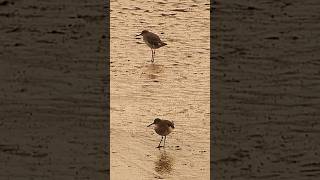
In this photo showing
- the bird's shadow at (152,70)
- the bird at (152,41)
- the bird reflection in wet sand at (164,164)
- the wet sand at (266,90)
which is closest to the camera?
the bird reflection in wet sand at (164,164)

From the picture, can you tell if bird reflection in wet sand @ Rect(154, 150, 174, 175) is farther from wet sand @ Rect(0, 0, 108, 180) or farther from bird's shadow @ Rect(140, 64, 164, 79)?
bird's shadow @ Rect(140, 64, 164, 79)

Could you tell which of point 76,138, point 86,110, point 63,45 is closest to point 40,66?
point 63,45

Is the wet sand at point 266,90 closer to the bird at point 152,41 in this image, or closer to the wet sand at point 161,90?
the wet sand at point 161,90

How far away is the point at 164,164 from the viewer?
1.77 m

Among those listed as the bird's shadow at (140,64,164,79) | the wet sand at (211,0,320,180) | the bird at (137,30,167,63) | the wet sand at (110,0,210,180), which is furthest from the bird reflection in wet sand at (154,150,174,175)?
the bird at (137,30,167,63)

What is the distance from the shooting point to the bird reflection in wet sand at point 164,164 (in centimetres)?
173

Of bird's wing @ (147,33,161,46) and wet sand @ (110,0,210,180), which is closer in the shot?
wet sand @ (110,0,210,180)

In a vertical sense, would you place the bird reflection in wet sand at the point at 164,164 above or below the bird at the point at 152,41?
below

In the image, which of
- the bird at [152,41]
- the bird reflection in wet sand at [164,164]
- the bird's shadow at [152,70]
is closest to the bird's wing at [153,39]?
the bird at [152,41]

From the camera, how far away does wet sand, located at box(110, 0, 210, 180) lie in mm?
1773

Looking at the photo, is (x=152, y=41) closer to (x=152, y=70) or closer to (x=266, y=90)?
(x=152, y=70)

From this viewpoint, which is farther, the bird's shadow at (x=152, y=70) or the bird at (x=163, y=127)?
the bird's shadow at (x=152, y=70)

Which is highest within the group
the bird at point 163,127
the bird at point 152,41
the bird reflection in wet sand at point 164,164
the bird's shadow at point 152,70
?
the bird at point 152,41

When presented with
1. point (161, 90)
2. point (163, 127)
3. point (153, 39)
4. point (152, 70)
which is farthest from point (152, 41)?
point (163, 127)
